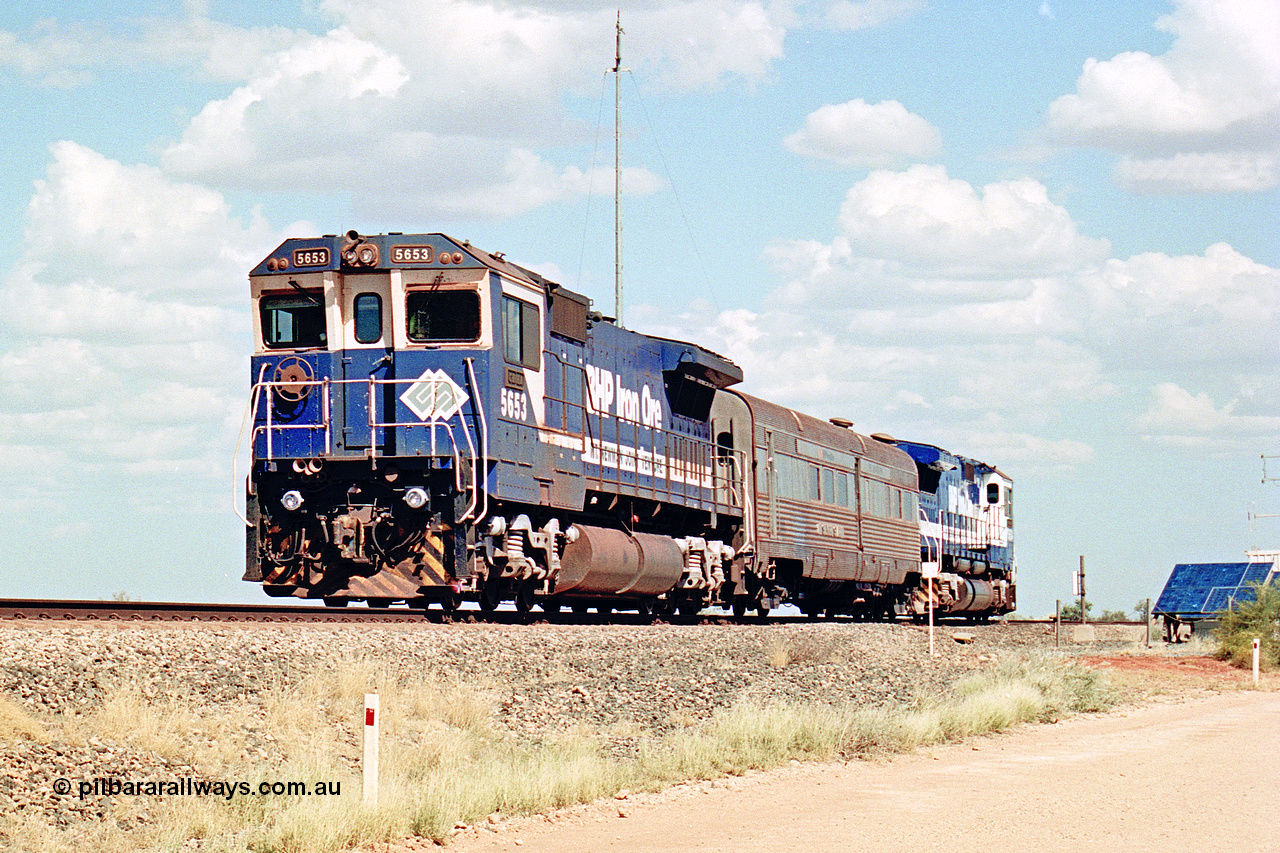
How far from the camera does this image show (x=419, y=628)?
50.4 feet

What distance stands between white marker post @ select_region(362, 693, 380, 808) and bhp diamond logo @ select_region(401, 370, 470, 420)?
26.1 feet

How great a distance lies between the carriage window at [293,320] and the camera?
1742cm

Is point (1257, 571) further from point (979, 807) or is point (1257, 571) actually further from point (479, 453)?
point (979, 807)

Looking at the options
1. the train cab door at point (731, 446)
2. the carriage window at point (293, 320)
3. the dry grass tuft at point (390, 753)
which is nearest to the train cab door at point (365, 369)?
the carriage window at point (293, 320)

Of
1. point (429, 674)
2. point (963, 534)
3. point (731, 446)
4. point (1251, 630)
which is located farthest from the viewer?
point (963, 534)

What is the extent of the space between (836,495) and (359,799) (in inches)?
828

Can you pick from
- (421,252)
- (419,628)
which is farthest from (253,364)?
(419,628)

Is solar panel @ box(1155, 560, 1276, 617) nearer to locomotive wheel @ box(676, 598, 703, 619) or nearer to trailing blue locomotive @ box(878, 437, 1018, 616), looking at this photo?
trailing blue locomotive @ box(878, 437, 1018, 616)

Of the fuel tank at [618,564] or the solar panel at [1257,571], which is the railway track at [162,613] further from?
the solar panel at [1257,571]

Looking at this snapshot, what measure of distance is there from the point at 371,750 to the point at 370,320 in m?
8.92

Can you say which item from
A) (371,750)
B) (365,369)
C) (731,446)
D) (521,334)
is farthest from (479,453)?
(731,446)

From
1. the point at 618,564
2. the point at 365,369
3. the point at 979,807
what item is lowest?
the point at 979,807

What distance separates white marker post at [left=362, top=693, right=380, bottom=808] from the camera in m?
8.99

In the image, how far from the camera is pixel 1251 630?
2920 centimetres
